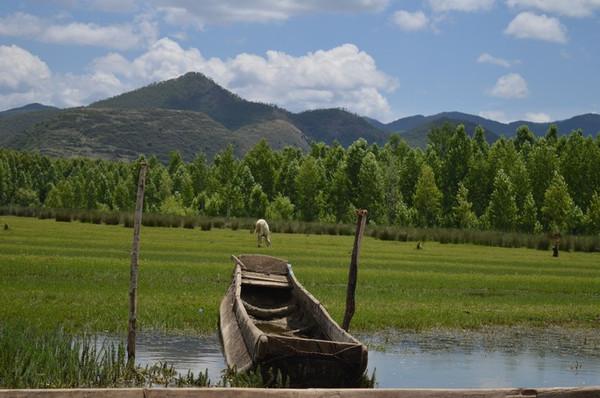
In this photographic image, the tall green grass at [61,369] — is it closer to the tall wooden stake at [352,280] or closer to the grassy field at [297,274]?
the grassy field at [297,274]

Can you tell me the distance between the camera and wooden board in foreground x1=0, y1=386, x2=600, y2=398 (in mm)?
7777

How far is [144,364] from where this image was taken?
15.7m

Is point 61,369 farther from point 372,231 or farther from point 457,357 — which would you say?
point 372,231

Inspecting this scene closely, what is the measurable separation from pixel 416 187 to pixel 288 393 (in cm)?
9022

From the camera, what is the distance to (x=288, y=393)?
8.33m

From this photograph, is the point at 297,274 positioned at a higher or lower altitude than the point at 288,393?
lower

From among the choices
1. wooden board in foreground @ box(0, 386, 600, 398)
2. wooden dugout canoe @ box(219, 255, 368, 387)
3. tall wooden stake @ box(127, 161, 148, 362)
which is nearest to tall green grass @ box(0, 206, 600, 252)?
wooden dugout canoe @ box(219, 255, 368, 387)

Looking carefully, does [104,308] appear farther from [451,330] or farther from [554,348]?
[554,348]

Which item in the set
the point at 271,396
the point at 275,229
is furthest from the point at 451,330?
the point at 275,229

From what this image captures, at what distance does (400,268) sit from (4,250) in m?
17.6

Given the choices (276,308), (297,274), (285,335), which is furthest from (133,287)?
(297,274)

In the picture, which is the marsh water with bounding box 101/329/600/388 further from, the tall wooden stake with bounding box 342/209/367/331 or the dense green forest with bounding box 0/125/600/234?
the dense green forest with bounding box 0/125/600/234

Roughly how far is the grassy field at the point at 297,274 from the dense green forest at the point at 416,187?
36862 millimetres

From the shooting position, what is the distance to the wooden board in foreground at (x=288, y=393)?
7777mm
